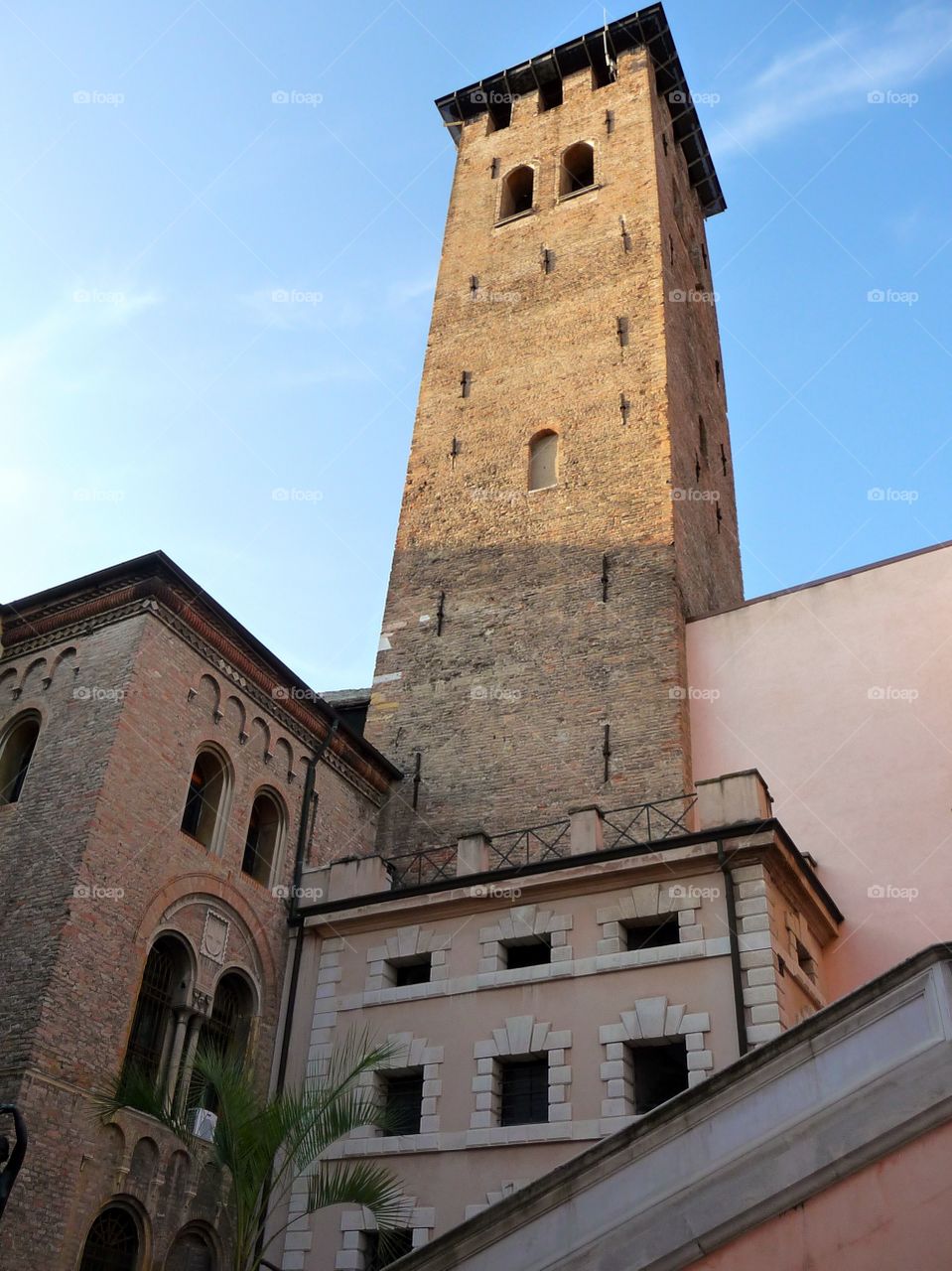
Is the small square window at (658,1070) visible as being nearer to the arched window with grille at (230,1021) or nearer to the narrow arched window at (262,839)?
the arched window with grille at (230,1021)

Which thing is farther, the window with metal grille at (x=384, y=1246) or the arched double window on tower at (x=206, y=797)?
the arched double window on tower at (x=206, y=797)

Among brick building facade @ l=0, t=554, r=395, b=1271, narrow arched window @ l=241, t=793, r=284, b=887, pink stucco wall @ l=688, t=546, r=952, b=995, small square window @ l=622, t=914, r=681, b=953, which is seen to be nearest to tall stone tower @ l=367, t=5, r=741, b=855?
pink stucco wall @ l=688, t=546, r=952, b=995

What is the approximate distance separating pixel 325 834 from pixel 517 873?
380 cm

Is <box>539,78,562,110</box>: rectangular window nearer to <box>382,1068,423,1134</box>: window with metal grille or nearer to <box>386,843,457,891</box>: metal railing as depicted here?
<box>386,843,457,891</box>: metal railing

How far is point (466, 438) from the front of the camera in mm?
23297

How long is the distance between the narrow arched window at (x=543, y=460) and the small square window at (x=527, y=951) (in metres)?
9.76

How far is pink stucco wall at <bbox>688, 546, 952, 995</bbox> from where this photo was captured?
596 inches

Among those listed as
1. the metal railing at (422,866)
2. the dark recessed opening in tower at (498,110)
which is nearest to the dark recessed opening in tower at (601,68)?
the dark recessed opening in tower at (498,110)

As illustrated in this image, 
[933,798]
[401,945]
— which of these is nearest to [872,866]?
[933,798]

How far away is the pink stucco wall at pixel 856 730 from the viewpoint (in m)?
15.1

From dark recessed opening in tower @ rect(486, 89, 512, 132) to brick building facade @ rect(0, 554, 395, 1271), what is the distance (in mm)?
19163

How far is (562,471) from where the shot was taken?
21.8 metres

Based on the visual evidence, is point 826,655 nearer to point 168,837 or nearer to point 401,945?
point 401,945

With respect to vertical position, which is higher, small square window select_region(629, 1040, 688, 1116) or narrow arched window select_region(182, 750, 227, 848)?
narrow arched window select_region(182, 750, 227, 848)
